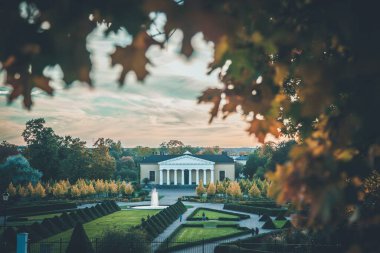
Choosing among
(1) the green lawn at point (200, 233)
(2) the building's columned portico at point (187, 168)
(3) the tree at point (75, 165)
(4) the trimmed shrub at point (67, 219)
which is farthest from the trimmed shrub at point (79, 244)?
(2) the building's columned portico at point (187, 168)

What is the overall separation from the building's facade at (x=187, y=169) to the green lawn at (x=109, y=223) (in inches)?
1968

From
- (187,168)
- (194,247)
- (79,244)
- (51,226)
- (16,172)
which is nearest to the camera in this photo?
(79,244)

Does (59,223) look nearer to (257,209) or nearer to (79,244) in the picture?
(79,244)

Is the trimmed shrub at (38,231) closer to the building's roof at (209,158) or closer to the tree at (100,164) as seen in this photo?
the tree at (100,164)

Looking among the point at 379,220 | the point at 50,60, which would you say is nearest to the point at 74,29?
the point at 50,60

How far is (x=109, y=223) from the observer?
3309 cm

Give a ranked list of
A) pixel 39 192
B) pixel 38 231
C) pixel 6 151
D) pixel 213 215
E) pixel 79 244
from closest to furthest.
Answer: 1. pixel 79 244
2. pixel 38 231
3. pixel 213 215
4. pixel 39 192
5. pixel 6 151

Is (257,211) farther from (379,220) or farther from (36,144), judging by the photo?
(36,144)

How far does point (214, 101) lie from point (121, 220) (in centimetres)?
3277

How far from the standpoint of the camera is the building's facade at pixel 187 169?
302 feet

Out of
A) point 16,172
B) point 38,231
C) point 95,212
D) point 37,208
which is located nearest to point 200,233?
point 38,231

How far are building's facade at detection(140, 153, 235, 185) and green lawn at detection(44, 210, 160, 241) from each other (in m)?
50.0

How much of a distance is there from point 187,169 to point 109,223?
6045 centimetres

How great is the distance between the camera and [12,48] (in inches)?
113
